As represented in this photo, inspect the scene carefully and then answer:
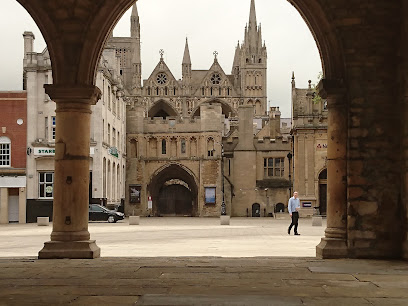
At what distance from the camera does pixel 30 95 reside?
3903cm

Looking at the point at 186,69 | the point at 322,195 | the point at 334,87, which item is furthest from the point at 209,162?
the point at 186,69

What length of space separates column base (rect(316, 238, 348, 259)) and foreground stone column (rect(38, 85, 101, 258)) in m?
3.52

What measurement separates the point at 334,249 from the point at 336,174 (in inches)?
45.2

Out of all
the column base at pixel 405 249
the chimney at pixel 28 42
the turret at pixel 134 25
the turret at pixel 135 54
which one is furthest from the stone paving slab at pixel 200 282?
the turret at pixel 134 25

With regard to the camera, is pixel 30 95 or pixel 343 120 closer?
pixel 343 120

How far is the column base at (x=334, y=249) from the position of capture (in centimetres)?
1030

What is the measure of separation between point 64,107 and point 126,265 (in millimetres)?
2834

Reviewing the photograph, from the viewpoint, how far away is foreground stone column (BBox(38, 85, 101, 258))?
1051 cm

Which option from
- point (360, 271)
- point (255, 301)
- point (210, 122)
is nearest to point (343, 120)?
point (360, 271)

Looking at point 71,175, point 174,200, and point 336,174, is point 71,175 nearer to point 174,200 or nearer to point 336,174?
point 336,174

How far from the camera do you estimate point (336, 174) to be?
10.6 m

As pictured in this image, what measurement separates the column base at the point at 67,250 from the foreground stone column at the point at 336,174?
11.8ft

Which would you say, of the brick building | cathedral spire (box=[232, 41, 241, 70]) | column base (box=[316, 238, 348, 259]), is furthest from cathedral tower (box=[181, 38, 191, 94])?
column base (box=[316, 238, 348, 259])

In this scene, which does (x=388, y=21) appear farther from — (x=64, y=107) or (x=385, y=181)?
(x=64, y=107)
